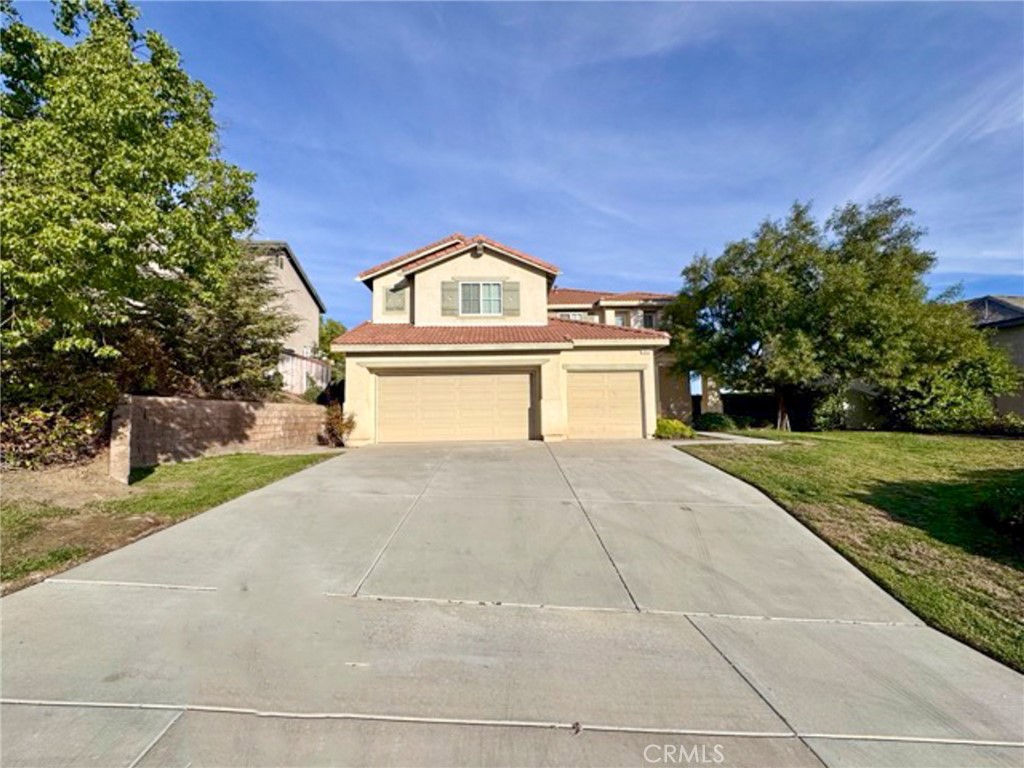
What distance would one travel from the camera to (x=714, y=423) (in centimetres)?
1961

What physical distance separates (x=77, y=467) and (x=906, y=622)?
10763mm

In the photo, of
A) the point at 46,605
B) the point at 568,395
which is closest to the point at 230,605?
the point at 46,605

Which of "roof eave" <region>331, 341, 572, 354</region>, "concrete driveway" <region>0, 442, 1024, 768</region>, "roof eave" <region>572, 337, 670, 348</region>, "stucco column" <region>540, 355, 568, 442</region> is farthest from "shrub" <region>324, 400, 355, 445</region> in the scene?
"concrete driveway" <region>0, 442, 1024, 768</region>

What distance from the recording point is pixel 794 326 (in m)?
16.8

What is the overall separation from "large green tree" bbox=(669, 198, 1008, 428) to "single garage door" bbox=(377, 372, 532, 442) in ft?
27.3

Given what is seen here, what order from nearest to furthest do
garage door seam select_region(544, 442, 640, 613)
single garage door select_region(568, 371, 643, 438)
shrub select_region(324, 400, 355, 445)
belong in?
garage door seam select_region(544, 442, 640, 613)
shrub select_region(324, 400, 355, 445)
single garage door select_region(568, 371, 643, 438)

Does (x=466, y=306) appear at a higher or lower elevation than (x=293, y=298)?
lower

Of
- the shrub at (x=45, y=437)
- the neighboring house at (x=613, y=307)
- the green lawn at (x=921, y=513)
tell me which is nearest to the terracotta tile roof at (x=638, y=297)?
the neighboring house at (x=613, y=307)

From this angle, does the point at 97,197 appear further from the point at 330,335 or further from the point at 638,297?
the point at 330,335

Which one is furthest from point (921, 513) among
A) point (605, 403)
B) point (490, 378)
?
point (490, 378)

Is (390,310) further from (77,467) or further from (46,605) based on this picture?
(46,605)

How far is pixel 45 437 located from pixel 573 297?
67.0 ft

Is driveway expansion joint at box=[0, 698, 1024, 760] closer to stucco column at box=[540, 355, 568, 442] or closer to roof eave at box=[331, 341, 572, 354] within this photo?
stucco column at box=[540, 355, 568, 442]

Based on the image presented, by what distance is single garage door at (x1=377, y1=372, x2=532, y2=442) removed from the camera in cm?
1409
